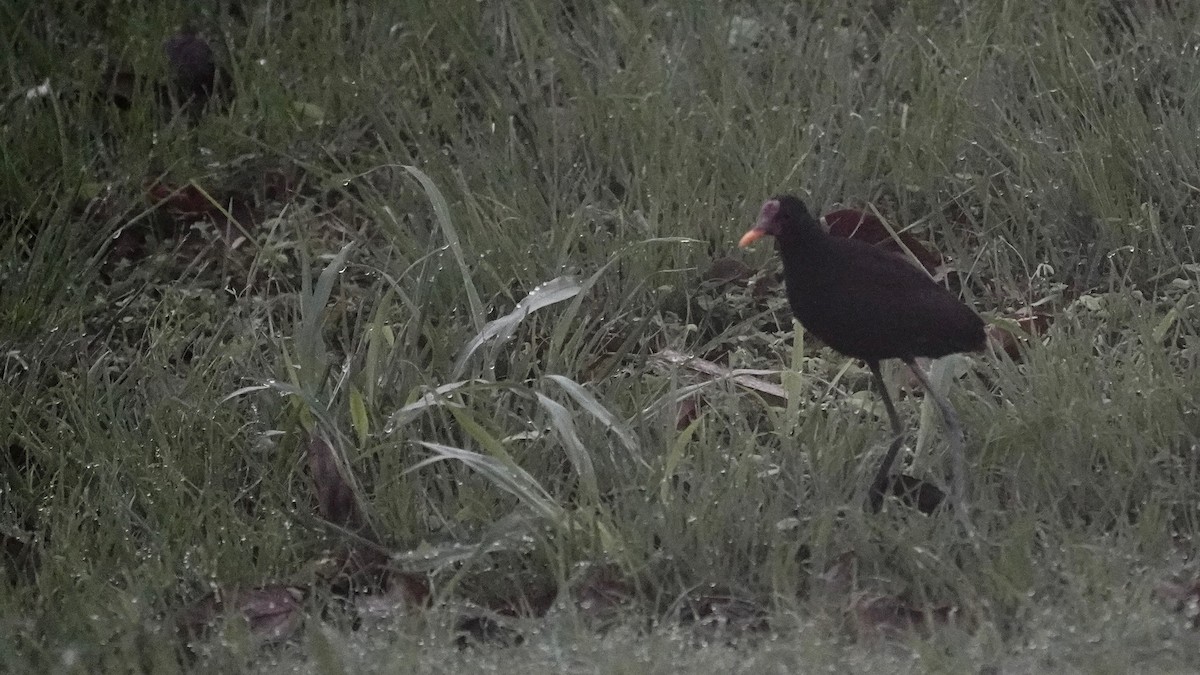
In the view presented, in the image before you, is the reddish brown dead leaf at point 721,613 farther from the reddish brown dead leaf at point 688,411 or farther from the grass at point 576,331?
the reddish brown dead leaf at point 688,411

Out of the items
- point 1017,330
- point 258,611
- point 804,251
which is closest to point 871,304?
point 804,251

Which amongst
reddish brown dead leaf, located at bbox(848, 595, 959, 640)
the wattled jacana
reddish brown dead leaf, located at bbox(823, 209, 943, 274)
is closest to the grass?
reddish brown dead leaf, located at bbox(848, 595, 959, 640)

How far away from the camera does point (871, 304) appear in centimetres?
342

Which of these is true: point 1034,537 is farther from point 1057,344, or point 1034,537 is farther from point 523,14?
point 523,14

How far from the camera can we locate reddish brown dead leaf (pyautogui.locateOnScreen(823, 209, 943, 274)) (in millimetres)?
4535

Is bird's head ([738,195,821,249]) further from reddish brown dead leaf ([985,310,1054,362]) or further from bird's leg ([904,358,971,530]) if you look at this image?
reddish brown dead leaf ([985,310,1054,362])

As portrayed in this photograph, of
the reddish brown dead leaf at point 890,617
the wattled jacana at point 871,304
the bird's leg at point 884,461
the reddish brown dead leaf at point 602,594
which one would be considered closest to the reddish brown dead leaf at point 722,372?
the bird's leg at point 884,461

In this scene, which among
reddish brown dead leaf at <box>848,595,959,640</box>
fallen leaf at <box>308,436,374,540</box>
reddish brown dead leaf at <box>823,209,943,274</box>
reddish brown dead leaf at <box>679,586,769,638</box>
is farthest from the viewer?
reddish brown dead leaf at <box>823,209,943,274</box>

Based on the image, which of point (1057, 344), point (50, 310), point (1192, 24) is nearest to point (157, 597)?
point (50, 310)

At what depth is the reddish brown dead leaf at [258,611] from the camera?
321 centimetres

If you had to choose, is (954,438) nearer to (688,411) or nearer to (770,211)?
(770,211)

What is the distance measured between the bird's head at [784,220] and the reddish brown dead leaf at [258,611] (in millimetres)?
1246

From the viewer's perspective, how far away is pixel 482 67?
18.1 ft

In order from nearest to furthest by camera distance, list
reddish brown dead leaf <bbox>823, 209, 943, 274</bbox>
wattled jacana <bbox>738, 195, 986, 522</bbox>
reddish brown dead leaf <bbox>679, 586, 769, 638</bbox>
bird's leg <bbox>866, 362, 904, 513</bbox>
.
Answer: reddish brown dead leaf <bbox>679, 586, 769, 638</bbox>, wattled jacana <bbox>738, 195, 986, 522</bbox>, bird's leg <bbox>866, 362, 904, 513</bbox>, reddish brown dead leaf <bbox>823, 209, 943, 274</bbox>
